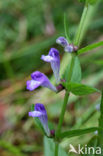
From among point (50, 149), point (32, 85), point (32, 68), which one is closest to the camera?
point (32, 85)

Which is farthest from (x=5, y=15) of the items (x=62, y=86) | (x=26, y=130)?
(x=62, y=86)

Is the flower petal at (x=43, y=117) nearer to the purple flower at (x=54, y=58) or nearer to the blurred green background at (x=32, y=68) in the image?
the purple flower at (x=54, y=58)

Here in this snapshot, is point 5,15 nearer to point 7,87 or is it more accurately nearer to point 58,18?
point 58,18

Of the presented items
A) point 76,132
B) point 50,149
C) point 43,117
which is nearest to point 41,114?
point 43,117

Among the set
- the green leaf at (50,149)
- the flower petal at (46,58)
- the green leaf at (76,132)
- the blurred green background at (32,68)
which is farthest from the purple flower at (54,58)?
the blurred green background at (32,68)

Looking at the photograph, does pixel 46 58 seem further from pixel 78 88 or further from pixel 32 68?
pixel 32 68
